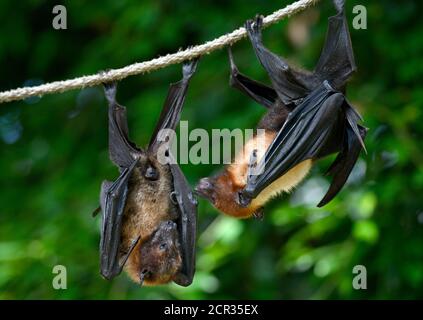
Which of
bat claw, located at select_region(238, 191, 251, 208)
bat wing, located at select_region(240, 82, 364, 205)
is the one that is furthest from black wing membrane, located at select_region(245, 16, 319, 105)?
bat claw, located at select_region(238, 191, 251, 208)

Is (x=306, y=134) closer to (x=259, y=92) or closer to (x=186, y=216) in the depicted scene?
(x=259, y=92)

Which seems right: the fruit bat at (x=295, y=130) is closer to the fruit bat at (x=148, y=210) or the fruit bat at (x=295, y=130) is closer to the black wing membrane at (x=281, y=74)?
the black wing membrane at (x=281, y=74)

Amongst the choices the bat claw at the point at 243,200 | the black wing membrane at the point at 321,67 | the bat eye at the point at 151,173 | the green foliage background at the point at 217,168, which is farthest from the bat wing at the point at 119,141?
the green foliage background at the point at 217,168

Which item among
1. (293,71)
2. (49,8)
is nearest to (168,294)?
(293,71)

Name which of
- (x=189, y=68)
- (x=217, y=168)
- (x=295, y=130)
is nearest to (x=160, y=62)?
(x=189, y=68)

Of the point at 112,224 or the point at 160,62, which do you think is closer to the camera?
the point at 160,62

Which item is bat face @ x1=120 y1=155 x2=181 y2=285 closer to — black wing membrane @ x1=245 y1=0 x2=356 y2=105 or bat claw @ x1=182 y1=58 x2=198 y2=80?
bat claw @ x1=182 y1=58 x2=198 y2=80
